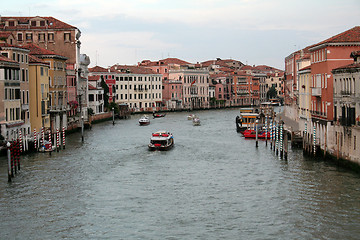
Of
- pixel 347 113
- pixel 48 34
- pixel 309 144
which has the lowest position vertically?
pixel 309 144

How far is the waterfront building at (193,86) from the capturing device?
276 feet

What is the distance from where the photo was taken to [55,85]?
131 ft

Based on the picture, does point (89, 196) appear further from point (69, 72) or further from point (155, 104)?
point (155, 104)

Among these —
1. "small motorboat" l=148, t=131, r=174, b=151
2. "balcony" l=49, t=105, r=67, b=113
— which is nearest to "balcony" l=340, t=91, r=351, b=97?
"small motorboat" l=148, t=131, r=174, b=151

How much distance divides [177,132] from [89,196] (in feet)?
79.0

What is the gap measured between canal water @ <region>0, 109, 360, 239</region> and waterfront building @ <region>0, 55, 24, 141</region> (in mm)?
1619

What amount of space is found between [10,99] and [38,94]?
518 cm

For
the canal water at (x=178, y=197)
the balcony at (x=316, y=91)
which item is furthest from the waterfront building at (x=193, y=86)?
the balcony at (x=316, y=91)

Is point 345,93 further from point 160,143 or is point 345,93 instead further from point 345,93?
point 160,143

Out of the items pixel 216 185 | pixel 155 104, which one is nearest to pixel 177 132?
pixel 216 185

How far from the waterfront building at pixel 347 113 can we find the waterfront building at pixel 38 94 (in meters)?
15.5

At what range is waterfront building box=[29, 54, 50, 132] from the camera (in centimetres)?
3331

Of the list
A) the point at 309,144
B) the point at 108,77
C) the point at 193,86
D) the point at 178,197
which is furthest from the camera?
the point at 193,86

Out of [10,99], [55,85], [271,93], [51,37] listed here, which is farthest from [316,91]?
[271,93]
